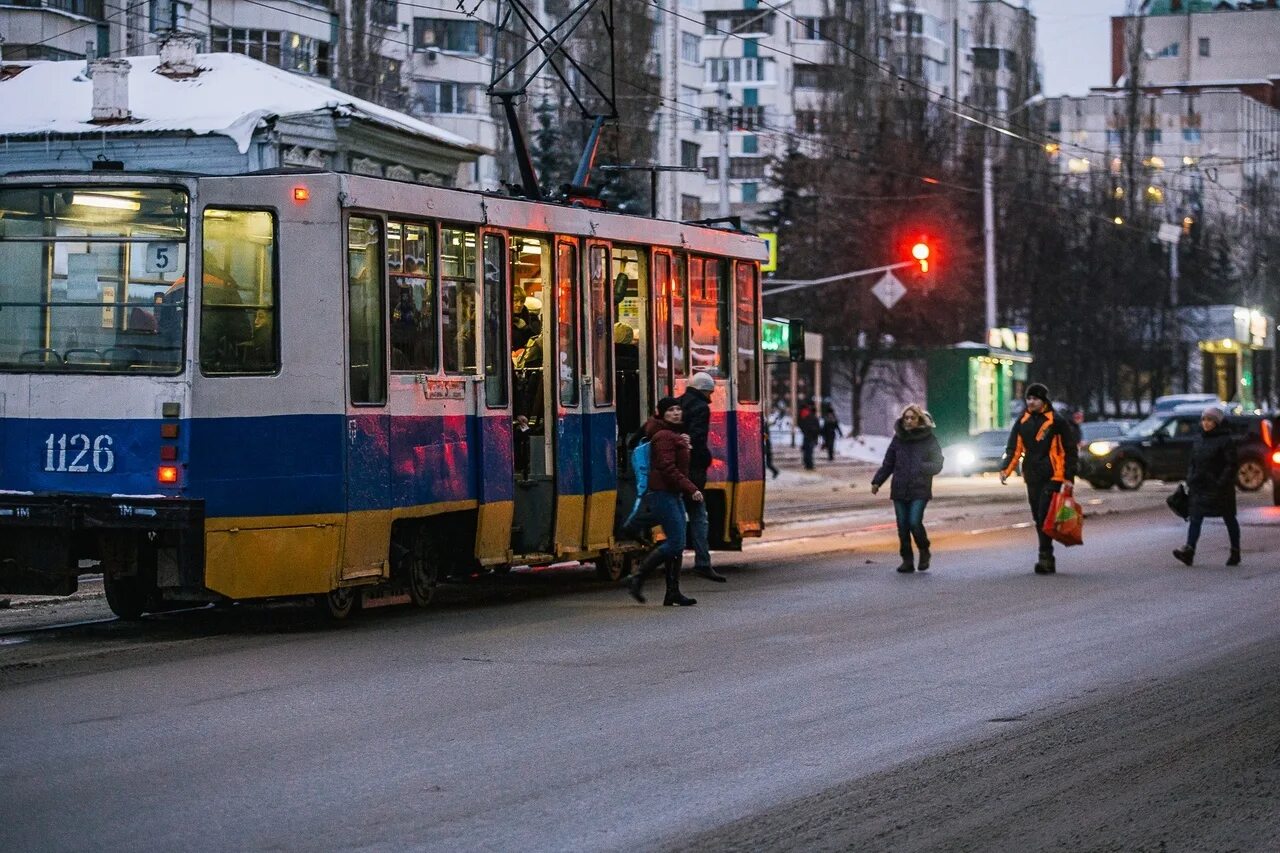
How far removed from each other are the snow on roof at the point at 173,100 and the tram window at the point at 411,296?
19.5m

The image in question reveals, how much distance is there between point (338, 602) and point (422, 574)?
103 cm

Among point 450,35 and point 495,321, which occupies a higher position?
point 450,35

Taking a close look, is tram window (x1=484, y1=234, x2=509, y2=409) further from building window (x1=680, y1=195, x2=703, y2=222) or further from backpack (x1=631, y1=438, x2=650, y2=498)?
building window (x1=680, y1=195, x2=703, y2=222)

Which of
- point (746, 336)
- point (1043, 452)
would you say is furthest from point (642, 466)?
point (1043, 452)

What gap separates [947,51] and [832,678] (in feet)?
354

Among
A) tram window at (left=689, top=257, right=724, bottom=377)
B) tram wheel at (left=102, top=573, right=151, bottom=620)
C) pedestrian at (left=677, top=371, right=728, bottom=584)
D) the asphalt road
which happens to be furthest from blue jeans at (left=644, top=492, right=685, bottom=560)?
tram wheel at (left=102, top=573, right=151, bottom=620)

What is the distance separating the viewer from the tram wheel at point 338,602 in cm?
1470

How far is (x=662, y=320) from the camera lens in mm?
18766

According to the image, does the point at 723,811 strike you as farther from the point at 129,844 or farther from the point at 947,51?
the point at 947,51

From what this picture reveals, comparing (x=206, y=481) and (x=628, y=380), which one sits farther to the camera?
(x=628, y=380)

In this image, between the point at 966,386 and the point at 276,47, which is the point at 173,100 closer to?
the point at 276,47

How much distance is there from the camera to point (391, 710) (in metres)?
10.5

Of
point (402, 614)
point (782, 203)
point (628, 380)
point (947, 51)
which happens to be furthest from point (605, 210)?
point (947, 51)

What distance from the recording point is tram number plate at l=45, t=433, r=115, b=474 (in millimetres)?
13445
